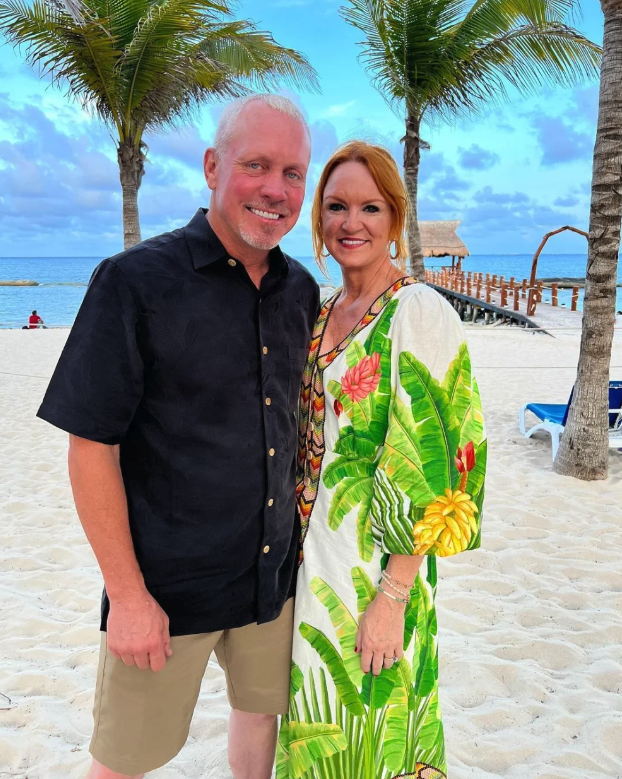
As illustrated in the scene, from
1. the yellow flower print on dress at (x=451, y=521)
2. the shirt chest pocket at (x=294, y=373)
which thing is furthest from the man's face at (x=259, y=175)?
the yellow flower print on dress at (x=451, y=521)

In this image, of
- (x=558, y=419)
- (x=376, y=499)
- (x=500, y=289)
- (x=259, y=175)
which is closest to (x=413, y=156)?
(x=558, y=419)

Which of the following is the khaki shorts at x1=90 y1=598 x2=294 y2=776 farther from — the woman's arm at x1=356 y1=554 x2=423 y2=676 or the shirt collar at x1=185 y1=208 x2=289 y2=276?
the shirt collar at x1=185 y1=208 x2=289 y2=276

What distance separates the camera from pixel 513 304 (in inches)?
939

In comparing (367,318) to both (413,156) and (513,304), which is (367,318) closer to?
(413,156)

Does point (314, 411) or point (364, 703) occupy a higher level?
point (314, 411)

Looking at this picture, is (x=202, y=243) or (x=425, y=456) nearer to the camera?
(x=425, y=456)

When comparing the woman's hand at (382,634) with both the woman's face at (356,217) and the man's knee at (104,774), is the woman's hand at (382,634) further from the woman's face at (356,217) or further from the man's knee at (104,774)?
the woman's face at (356,217)

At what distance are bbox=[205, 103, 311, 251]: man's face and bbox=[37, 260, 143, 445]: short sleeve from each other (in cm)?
38

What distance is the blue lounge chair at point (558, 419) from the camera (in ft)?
20.4

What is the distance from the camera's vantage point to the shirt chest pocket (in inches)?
72.5

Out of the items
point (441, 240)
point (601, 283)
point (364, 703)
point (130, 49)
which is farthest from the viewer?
point (441, 240)

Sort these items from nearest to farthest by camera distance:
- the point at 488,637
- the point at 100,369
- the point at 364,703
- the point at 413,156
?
the point at 100,369 < the point at 364,703 < the point at 488,637 < the point at 413,156

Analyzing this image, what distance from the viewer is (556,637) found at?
3.33 metres

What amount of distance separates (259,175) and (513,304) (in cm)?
2364
